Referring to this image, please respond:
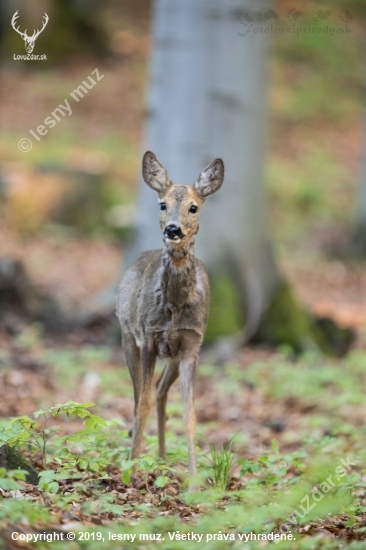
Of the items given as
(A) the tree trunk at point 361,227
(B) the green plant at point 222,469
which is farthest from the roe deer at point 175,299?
(A) the tree trunk at point 361,227

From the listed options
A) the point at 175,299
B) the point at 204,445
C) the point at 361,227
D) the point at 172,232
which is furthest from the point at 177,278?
the point at 361,227

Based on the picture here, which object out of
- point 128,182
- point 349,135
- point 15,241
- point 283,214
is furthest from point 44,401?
point 349,135

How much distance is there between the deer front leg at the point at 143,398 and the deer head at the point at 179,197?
783 millimetres

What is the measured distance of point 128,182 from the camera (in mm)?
19219

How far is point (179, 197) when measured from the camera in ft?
16.9

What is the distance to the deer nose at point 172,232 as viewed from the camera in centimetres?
494

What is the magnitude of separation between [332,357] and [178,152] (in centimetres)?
306

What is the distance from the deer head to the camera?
500 centimetres

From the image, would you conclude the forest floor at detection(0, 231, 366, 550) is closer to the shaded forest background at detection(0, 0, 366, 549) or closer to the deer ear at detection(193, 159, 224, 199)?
the shaded forest background at detection(0, 0, 366, 549)

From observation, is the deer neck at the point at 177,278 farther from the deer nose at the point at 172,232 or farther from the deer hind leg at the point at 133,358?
the deer hind leg at the point at 133,358

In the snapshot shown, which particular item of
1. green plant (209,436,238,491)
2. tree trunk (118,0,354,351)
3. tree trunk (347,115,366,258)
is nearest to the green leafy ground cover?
green plant (209,436,238,491)

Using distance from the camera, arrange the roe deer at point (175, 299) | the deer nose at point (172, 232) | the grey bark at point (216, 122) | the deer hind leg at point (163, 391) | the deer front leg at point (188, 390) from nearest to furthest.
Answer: the deer nose at point (172, 232) < the roe deer at point (175, 299) < the deer front leg at point (188, 390) < the deer hind leg at point (163, 391) < the grey bark at point (216, 122)

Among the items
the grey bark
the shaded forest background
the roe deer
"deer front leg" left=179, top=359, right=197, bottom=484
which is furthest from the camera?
the grey bark

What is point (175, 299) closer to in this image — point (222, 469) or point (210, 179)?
point (210, 179)
